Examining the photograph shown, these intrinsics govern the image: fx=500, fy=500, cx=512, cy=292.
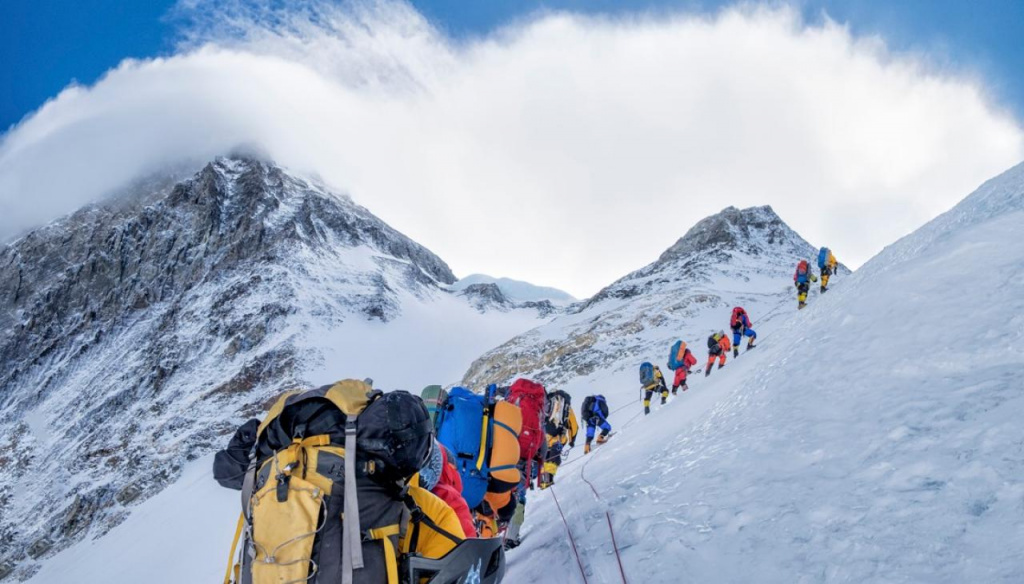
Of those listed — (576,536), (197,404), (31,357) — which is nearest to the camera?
(576,536)

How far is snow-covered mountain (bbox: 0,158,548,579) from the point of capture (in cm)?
4353

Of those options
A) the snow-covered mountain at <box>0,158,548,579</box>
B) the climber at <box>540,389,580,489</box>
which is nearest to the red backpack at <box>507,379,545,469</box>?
the climber at <box>540,389,580,489</box>

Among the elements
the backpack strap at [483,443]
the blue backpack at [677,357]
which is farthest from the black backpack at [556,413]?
the blue backpack at [677,357]

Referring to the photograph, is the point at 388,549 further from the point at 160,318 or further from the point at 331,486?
the point at 160,318

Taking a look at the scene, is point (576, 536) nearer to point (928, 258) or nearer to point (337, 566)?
point (337, 566)

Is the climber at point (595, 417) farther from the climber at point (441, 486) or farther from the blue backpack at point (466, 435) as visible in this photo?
the climber at point (441, 486)

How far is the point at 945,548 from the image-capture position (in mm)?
2377

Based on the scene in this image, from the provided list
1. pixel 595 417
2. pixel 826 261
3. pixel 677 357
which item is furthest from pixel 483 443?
pixel 826 261

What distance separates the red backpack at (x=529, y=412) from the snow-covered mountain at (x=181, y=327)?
38.9 meters

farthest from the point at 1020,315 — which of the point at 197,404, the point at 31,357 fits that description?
the point at 31,357

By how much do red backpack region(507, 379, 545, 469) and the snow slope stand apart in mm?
834

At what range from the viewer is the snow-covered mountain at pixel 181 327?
43.5m

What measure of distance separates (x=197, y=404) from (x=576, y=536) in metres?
57.7

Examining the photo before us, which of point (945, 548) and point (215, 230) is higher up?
point (215, 230)
